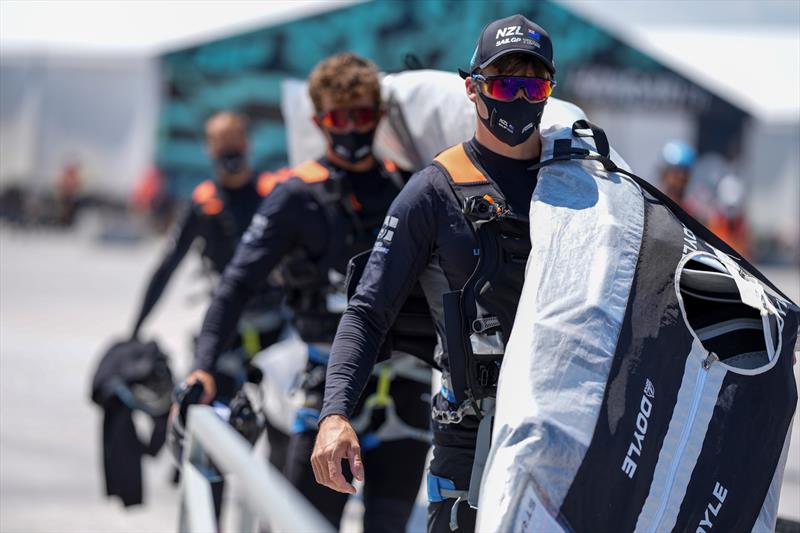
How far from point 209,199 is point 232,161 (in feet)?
0.81

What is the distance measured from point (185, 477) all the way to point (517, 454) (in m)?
1.28

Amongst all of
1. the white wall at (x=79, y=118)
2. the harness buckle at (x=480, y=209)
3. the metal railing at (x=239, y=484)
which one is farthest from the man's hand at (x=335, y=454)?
the white wall at (x=79, y=118)

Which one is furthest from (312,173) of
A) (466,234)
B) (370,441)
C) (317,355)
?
(466,234)

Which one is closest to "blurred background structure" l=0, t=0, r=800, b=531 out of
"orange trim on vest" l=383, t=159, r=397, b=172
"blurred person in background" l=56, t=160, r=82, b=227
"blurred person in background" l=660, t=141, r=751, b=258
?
"blurred person in background" l=56, t=160, r=82, b=227

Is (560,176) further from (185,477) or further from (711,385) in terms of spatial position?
(185,477)

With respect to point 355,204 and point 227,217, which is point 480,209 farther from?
point 227,217

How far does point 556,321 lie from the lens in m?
2.62

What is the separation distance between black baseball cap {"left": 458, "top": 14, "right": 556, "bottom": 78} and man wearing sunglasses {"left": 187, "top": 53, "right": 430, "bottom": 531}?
4.13ft

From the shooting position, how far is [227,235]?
256 inches

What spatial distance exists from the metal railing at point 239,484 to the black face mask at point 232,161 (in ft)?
10.7

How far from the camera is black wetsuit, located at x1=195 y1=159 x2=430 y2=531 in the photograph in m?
4.22

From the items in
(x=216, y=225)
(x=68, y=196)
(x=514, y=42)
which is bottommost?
(x=68, y=196)

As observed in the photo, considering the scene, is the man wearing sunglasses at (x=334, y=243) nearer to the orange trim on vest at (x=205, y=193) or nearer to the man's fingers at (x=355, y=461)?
the man's fingers at (x=355, y=461)

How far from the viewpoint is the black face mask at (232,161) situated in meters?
6.58
